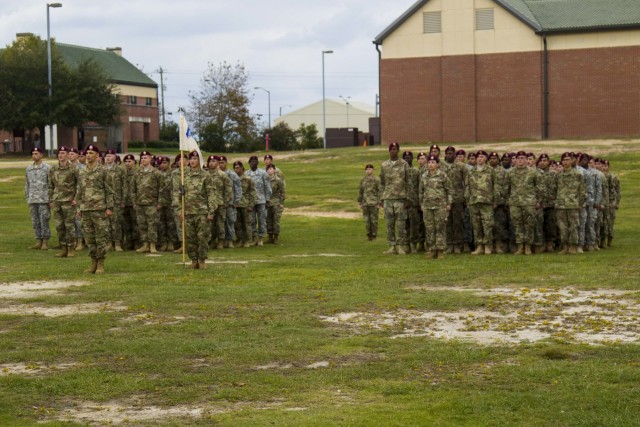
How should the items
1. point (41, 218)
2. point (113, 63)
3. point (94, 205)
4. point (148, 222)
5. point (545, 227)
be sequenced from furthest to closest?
point (113, 63), point (41, 218), point (148, 222), point (545, 227), point (94, 205)

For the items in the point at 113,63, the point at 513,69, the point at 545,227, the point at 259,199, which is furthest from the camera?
the point at 113,63

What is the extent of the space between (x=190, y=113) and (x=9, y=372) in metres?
79.0

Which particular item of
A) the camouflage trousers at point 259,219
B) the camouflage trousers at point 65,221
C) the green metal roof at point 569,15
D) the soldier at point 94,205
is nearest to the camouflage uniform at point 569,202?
the camouflage trousers at point 259,219

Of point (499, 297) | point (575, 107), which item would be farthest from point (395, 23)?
point (499, 297)

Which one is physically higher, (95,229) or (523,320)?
(95,229)

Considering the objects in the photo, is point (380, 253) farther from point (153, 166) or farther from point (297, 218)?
point (297, 218)

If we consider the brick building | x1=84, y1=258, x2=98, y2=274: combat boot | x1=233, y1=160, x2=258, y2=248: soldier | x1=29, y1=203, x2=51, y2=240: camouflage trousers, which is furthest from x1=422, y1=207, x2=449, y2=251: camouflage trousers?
the brick building

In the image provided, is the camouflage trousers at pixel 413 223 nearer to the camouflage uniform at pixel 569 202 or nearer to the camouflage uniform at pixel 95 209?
the camouflage uniform at pixel 569 202

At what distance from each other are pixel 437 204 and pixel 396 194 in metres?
1.15

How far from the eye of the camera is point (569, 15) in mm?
58844

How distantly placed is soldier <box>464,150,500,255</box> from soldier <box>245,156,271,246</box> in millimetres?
5367

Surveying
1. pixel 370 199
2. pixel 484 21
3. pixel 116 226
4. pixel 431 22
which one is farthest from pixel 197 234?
pixel 431 22

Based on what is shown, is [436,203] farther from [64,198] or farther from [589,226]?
[64,198]

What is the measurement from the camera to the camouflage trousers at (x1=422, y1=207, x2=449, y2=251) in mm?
21672
